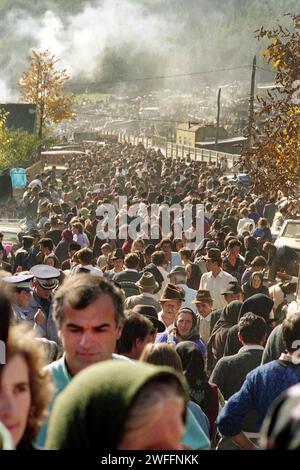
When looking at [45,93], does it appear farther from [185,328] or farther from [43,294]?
[185,328]

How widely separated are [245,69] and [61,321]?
6559 inches

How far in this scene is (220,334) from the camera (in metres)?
9.07

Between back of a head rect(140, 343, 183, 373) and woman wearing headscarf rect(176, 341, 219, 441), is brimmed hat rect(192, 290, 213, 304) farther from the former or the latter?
back of a head rect(140, 343, 183, 373)

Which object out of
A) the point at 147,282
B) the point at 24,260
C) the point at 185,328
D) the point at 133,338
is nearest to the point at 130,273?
the point at 147,282

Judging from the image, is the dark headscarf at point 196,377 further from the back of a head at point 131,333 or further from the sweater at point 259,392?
the sweater at point 259,392

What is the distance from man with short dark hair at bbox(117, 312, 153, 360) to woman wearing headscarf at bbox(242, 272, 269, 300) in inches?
228

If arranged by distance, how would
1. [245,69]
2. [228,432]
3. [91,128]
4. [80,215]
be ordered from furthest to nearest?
[245,69]
[91,128]
[80,215]
[228,432]

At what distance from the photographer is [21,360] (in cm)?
339

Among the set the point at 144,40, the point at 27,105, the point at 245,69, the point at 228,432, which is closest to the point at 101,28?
the point at 144,40

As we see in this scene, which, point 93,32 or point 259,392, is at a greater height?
point 93,32

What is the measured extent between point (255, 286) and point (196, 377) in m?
5.62

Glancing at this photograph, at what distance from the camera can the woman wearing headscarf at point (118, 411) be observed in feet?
8.50

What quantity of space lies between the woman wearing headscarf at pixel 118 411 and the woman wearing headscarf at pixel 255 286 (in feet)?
30.4

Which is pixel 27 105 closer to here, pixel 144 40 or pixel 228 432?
pixel 228 432
